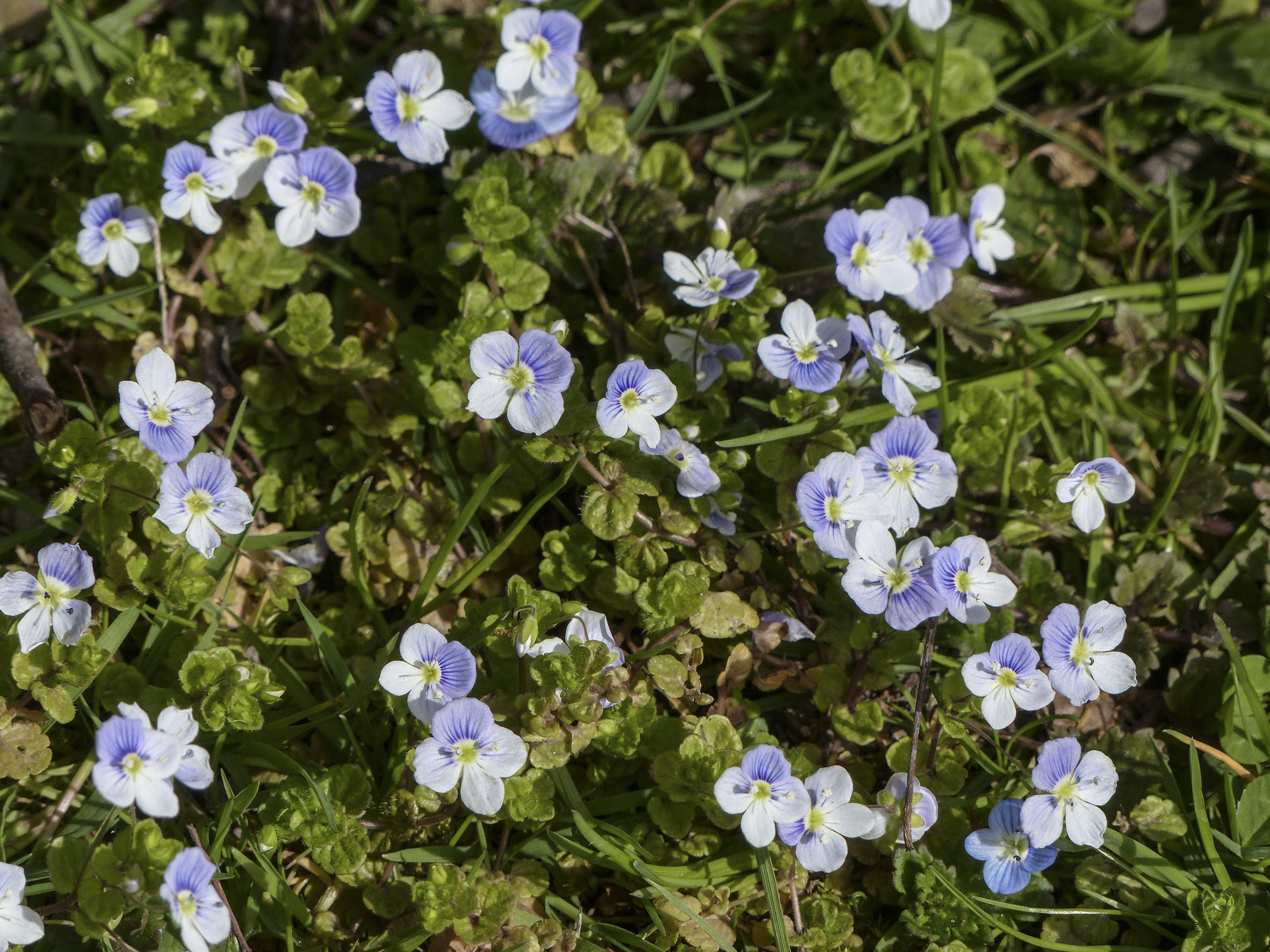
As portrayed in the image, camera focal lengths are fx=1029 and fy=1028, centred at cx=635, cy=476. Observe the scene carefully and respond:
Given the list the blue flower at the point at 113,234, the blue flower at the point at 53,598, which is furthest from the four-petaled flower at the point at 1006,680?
the blue flower at the point at 113,234

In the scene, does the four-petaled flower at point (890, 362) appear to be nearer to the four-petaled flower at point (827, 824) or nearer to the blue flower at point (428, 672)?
the four-petaled flower at point (827, 824)

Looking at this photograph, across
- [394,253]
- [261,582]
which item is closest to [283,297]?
[394,253]

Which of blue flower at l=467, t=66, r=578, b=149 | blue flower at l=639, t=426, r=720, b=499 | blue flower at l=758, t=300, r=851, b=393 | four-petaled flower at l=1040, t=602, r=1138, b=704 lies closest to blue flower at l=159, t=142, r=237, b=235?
blue flower at l=467, t=66, r=578, b=149

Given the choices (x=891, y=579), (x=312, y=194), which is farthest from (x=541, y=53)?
(x=891, y=579)

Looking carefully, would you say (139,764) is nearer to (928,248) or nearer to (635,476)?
Answer: (635,476)

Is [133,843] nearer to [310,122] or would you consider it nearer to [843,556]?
[843,556]
